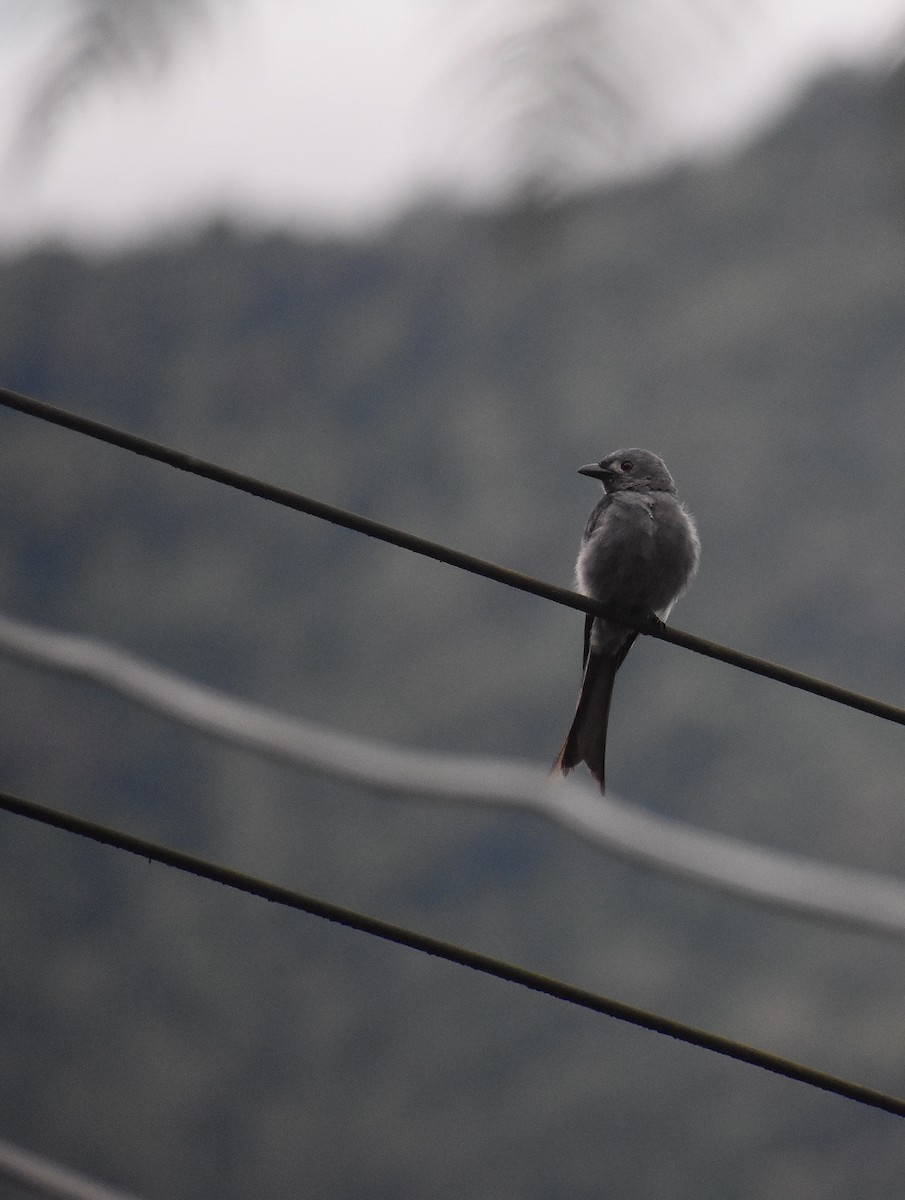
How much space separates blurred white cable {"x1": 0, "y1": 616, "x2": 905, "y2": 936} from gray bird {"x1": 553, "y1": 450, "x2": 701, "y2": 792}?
495mm

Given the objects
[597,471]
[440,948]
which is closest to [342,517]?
[440,948]

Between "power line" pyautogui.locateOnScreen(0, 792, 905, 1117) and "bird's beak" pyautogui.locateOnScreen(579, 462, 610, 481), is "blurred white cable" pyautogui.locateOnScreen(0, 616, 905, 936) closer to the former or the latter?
"bird's beak" pyautogui.locateOnScreen(579, 462, 610, 481)

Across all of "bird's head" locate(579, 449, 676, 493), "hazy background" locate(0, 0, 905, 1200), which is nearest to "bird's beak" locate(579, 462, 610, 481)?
"bird's head" locate(579, 449, 676, 493)

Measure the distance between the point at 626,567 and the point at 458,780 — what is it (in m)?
1.39

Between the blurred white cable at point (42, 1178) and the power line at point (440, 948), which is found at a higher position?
the power line at point (440, 948)

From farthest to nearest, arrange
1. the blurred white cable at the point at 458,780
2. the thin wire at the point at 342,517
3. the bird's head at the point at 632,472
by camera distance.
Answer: the bird's head at the point at 632,472, the blurred white cable at the point at 458,780, the thin wire at the point at 342,517

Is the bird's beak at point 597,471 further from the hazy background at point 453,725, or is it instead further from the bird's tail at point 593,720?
the hazy background at point 453,725

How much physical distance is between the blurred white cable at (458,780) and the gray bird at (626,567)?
495mm

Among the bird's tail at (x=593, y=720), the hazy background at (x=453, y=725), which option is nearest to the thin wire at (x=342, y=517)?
the bird's tail at (x=593, y=720)

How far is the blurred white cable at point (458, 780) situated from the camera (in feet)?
16.5

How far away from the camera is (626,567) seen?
474 centimetres

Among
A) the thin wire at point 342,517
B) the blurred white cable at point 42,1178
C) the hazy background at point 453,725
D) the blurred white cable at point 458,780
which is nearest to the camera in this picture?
the thin wire at point 342,517

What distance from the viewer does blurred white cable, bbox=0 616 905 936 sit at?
5.04 metres

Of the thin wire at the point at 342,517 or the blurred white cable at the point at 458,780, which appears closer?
the thin wire at the point at 342,517
